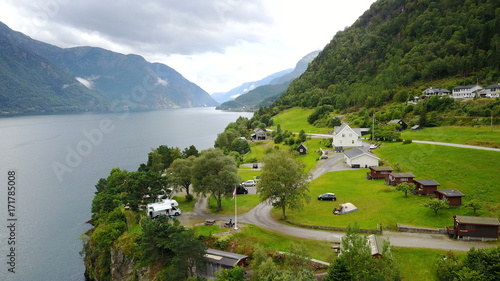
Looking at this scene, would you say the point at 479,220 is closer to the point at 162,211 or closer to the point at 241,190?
the point at 241,190

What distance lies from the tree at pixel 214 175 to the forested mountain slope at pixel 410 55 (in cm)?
9767

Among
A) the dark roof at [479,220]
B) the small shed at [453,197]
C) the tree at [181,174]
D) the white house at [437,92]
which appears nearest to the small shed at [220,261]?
the tree at [181,174]

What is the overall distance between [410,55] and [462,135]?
307ft

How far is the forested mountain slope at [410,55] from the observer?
11231 cm

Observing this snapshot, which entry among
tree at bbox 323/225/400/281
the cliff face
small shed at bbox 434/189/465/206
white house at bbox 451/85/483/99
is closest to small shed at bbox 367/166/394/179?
small shed at bbox 434/189/465/206

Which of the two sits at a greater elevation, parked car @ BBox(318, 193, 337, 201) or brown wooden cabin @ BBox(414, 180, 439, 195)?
brown wooden cabin @ BBox(414, 180, 439, 195)

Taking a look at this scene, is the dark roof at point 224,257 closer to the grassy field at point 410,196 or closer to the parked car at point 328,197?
the grassy field at point 410,196

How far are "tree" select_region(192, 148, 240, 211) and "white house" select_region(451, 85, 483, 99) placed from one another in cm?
9227

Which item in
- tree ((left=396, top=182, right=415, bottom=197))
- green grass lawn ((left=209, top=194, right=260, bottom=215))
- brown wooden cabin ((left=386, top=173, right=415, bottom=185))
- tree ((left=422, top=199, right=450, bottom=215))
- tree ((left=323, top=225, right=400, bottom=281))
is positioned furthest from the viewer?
brown wooden cabin ((left=386, top=173, right=415, bottom=185))

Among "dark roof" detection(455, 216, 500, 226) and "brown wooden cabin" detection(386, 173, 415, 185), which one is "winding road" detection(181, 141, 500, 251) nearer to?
"dark roof" detection(455, 216, 500, 226)

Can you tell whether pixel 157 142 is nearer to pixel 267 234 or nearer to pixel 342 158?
pixel 342 158

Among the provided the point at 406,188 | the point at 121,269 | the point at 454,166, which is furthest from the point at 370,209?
the point at 121,269

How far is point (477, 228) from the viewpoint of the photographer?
26.4 metres

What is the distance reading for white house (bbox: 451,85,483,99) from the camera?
92.1 meters
